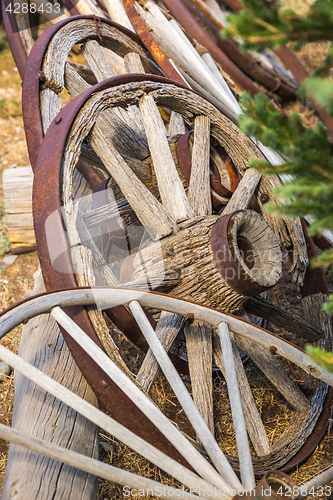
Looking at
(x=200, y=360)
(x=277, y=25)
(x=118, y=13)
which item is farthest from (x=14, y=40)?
(x=277, y=25)

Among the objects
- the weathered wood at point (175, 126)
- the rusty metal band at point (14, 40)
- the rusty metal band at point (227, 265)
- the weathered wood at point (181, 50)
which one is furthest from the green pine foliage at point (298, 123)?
the rusty metal band at point (14, 40)

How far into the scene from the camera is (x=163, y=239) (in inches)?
81.2

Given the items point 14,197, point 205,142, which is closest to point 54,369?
point 205,142

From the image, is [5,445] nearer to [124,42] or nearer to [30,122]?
[30,122]

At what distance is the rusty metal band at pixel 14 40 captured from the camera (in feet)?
9.86

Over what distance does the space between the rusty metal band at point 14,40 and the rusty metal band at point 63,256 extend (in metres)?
1.37

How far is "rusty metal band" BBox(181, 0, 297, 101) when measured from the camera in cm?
451

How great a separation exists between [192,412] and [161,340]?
57 cm

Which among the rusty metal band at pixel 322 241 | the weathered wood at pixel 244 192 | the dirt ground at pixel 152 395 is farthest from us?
the rusty metal band at pixel 322 241

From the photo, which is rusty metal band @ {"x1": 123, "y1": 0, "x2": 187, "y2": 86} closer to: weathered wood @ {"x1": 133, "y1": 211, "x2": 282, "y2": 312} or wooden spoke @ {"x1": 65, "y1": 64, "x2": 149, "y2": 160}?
wooden spoke @ {"x1": 65, "y1": 64, "x2": 149, "y2": 160}

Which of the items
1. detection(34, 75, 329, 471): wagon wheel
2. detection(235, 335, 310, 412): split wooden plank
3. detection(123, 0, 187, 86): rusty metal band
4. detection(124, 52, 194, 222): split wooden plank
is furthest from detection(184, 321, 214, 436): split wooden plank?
detection(123, 0, 187, 86): rusty metal band

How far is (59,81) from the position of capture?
8.13 feet

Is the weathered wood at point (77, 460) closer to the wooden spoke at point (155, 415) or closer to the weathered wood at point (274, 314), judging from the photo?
the wooden spoke at point (155, 415)

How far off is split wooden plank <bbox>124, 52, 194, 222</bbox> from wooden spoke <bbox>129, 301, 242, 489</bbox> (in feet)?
2.47
